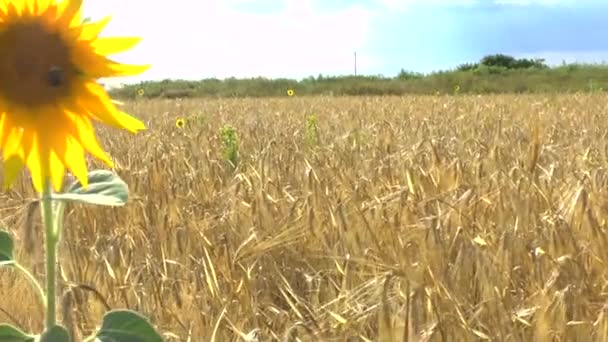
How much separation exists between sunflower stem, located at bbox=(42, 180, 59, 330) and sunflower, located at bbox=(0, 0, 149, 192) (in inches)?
1.5

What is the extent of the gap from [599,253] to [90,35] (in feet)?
5.47

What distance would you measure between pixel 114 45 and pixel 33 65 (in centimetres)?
8

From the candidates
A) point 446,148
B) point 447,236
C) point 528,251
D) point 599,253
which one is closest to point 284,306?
point 447,236

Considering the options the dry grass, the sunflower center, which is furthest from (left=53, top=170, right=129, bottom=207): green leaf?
the dry grass

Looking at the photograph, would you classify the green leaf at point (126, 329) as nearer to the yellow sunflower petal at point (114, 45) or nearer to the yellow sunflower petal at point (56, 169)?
the yellow sunflower petal at point (56, 169)

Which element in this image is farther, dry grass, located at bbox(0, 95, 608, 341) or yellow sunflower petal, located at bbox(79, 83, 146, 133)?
dry grass, located at bbox(0, 95, 608, 341)

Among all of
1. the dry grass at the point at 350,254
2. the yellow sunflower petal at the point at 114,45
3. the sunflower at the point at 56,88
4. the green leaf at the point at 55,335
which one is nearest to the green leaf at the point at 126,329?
the green leaf at the point at 55,335

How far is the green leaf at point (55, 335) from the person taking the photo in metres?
0.94

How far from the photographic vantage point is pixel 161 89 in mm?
28438

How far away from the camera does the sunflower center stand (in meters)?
0.89

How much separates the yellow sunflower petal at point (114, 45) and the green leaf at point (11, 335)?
297 mm

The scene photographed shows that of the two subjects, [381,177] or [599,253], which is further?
[381,177]

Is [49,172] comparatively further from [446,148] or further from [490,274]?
[446,148]

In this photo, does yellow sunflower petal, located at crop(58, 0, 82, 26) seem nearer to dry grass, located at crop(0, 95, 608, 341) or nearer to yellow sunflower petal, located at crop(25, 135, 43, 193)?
yellow sunflower petal, located at crop(25, 135, 43, 193)
